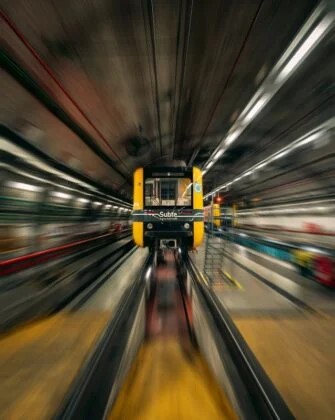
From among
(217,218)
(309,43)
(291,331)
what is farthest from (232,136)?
(291,331)

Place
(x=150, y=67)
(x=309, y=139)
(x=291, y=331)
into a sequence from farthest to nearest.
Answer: (x=309, y=139)
(x=150, y=67)
(x=291, y=331)

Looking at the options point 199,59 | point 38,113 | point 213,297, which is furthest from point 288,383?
point 38,113

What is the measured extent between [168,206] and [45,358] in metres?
4.15

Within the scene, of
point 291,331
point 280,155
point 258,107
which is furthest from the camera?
point 280,155

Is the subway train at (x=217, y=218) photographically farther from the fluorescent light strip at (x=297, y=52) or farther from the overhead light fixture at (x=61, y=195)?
the overhead light fixture at (x=61, y=195)

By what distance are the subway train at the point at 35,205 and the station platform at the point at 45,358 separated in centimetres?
210

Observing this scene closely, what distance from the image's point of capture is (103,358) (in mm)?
2422

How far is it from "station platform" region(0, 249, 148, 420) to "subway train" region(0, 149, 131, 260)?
2.10 meters

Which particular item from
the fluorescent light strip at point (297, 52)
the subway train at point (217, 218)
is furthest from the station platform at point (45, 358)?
the fluorescent light strip at point (297, 52)

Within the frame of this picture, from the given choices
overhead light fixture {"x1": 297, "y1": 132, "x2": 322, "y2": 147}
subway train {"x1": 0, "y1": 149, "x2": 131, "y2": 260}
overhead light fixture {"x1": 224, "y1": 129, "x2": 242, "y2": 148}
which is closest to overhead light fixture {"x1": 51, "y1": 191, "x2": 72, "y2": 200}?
subway train {"x1": 0, "y1": 149, "x2": 131, "y2": 260}

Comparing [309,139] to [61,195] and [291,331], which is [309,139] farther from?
[61,195]

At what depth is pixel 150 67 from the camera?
4.18 meters

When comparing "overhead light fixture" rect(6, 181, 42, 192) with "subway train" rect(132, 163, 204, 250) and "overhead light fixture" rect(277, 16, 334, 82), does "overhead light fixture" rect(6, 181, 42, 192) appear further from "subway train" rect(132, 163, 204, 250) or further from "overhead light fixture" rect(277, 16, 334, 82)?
"overhead light fixture" rect(277, 16, 334, 82)

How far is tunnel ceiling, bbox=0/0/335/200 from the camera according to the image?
3.06m
